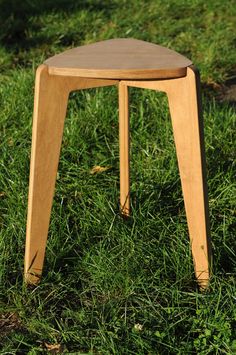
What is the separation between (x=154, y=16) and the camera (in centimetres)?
533

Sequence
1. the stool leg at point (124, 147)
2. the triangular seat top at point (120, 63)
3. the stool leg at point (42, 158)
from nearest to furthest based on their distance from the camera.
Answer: the triangular seat top at point (120, 63) → the stool leg at point (42, 158) → the stool leg at point (124, 147)

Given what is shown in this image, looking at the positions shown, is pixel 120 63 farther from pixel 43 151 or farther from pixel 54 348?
pixel 54 348

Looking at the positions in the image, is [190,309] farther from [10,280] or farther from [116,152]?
[116,152]

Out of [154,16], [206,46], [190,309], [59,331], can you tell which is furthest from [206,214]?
[154,16]

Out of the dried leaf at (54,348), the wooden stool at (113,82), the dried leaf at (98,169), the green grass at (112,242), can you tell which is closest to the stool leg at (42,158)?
the wooden stool at (113,82)

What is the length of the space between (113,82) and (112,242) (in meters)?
0.57

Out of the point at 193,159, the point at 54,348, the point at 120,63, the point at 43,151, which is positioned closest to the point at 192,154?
the point at 193,159

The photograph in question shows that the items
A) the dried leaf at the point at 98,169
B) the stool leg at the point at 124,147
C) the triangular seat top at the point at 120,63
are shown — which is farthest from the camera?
the dried leaf at the point at 98,169

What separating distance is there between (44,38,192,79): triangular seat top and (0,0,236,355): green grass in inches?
25.6

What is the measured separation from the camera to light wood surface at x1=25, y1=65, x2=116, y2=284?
2.03 meters

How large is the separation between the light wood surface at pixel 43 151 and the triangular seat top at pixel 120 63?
0.07 meters

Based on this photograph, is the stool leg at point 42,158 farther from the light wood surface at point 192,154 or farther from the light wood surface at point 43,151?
the light wood surface at point 192,154

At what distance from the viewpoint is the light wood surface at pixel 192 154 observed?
196cm

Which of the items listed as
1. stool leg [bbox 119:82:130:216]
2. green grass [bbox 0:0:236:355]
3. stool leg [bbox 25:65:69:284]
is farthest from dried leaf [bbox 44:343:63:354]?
stool leg [bbox 119:82:130:216]
